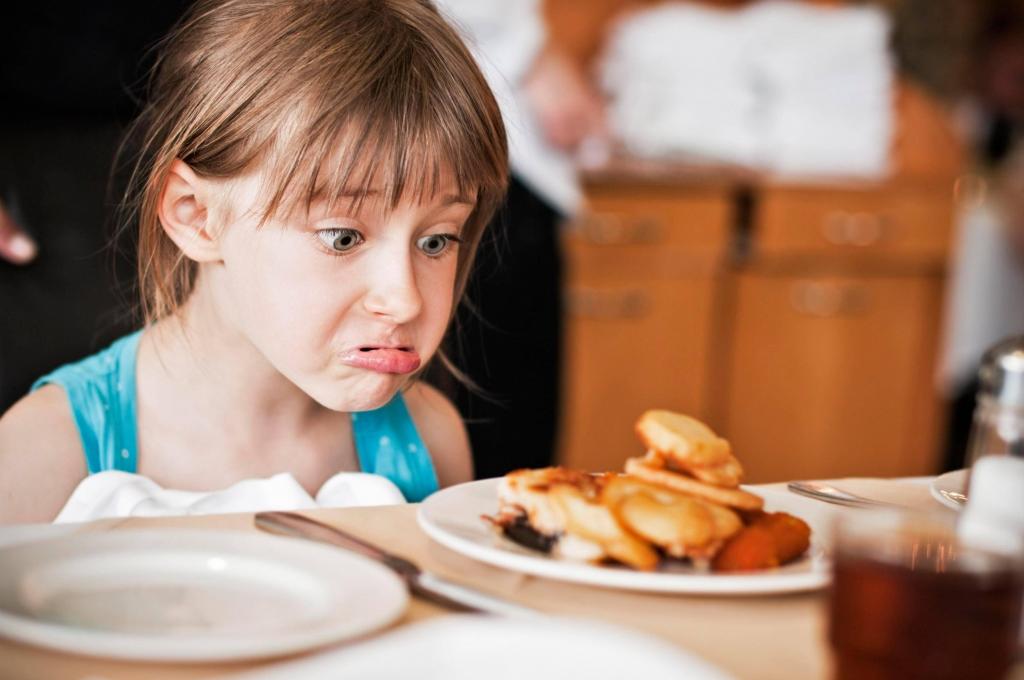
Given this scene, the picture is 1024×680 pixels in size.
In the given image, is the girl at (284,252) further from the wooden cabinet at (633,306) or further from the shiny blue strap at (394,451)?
the wooden cabinet at (633,306)

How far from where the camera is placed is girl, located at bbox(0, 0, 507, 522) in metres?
0.96

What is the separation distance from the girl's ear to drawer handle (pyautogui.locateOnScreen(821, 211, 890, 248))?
2.09 m

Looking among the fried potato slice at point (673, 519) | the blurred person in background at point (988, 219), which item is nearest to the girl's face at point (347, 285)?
the fried potato slice at point (673, 519)

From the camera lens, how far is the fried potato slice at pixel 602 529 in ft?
1.92

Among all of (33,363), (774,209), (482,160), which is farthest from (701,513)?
(774,209)

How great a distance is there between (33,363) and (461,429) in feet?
1.42

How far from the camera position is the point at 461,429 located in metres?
1.32

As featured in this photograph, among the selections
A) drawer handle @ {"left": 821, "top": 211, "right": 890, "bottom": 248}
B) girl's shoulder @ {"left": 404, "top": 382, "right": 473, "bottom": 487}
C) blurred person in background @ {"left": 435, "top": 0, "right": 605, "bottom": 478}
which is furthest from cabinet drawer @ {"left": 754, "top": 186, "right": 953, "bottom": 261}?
girl's shoulder @ {"left": 404, "top": 382, "right": 473, "bottom": 487}

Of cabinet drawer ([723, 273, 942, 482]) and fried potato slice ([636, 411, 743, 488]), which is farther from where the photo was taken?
cabinet drawer ([723, 273, 942, 482])

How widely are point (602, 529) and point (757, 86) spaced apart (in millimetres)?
2650

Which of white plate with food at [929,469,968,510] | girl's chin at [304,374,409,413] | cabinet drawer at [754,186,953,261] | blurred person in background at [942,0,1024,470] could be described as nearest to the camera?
white plate with food at [929,469,968,510]

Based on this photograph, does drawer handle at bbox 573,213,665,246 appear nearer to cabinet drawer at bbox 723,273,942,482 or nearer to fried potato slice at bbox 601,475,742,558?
cabinet drawer at bbox 723,273,942,482

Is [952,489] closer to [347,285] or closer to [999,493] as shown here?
[999,493]

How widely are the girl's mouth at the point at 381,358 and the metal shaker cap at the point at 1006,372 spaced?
0.47 metres
